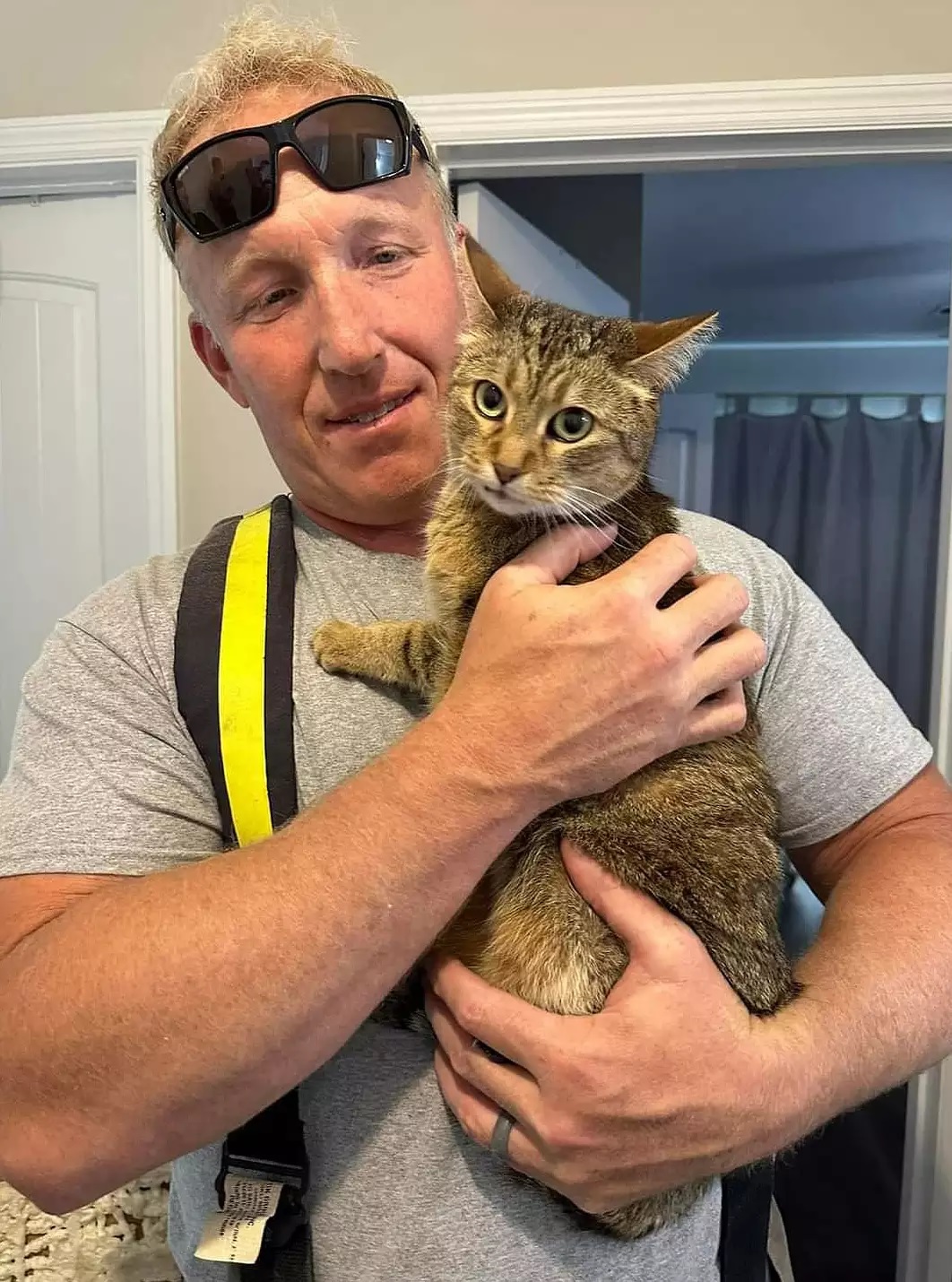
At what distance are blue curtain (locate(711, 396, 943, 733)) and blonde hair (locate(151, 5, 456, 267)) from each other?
15.3 ft

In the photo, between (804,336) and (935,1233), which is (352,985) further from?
(804,336)

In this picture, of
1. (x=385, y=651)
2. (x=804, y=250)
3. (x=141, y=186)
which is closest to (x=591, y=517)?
(x=385, y=651)

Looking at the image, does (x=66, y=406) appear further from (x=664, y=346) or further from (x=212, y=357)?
(x=664, y=346)

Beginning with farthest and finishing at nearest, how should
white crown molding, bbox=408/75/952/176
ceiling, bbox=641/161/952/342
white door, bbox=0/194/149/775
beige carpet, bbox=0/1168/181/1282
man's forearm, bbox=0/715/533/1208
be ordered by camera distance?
ceiling, bbox=641/161/952/342 < white door, bbox=0/194/149/775 < white crown molding, bbox=408/75/952/176 < beige carpet, bbox=0/1168/181/1282 < man's forearm, bbox=0/715/533/1208

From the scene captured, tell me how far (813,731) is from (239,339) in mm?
893

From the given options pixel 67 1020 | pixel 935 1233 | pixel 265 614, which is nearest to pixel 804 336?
pixel 935 1233

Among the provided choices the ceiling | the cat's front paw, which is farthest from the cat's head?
the ceiling

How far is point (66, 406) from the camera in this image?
2361 millimetres

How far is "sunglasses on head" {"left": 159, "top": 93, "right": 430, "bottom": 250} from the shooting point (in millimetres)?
1048

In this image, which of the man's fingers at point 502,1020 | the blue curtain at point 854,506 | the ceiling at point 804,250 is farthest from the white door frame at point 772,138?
the blue curtain at point 854,506

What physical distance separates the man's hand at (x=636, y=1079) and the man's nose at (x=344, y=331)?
72 centimetres

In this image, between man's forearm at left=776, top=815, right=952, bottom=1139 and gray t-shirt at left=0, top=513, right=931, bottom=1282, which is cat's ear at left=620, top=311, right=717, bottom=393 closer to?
gray t-shirt at left=0, top=513, right=931, bottom=1282

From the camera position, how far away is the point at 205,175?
3.48ft

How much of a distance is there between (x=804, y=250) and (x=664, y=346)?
3.76 m
